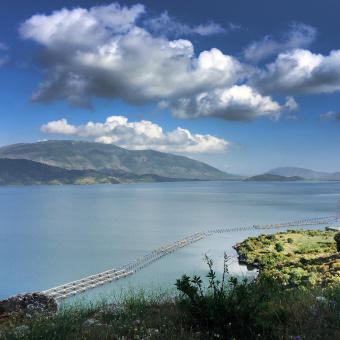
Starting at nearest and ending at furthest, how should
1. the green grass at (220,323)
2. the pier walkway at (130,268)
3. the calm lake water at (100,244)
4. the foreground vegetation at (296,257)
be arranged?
the green grass at (220,323) → the foreground vegetation at (296,257) → the pier walkway at (130,268) → the calm lake water at (100,244)

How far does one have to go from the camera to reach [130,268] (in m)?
62.6

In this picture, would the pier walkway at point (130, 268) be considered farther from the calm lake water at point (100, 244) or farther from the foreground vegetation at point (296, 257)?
the foreground vegetation at point (296, 257)

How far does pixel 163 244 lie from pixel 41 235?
45613mm

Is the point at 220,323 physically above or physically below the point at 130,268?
above

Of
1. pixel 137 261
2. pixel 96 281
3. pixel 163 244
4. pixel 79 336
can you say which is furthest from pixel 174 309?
pixel 163 244

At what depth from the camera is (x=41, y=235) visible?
330ft

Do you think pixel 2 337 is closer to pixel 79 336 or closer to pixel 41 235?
pixel 79 336

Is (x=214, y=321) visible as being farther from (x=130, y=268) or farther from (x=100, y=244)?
(x=100, y=244)

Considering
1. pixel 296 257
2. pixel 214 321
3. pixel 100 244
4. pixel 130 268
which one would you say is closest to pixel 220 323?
pixel 214 321

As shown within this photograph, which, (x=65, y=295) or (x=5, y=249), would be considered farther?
(x=5, y=249)

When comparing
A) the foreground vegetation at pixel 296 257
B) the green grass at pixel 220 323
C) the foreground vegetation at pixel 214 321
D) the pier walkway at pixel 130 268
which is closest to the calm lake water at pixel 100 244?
the pier walkway at pixel 130 268

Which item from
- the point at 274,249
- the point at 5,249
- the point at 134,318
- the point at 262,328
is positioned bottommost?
the point at 5,249

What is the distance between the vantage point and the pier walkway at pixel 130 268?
4766 cm

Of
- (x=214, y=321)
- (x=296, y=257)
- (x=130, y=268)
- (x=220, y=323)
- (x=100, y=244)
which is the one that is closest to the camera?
(x=220, y=323)
